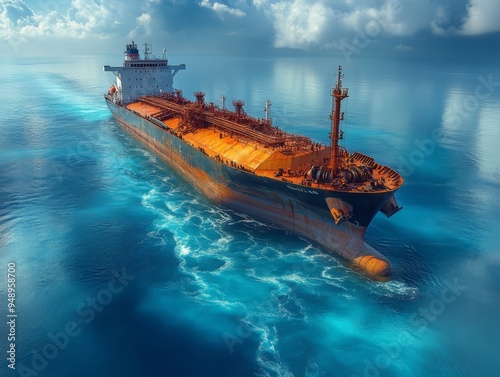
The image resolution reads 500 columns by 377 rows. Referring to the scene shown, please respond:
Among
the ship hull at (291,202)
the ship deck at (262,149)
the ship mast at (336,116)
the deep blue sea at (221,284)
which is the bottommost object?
the deep blue sea at (221,284)

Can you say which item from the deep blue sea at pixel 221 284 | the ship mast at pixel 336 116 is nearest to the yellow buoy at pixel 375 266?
the deep blue sea at pixel 221 284

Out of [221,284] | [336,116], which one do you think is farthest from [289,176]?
[221,284]

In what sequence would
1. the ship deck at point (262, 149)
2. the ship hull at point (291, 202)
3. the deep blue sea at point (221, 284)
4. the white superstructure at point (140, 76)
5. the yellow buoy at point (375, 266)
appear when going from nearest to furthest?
the deep blue sea at point (221, 284), the yellow buoy at point (375, 266), the ship hull at point (291, 202), the ship deck at point (262, 149), the white superstructure at point (140, 76)

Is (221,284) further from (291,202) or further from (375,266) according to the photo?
(375,266)

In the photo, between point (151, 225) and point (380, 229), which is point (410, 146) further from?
point (151, 225)

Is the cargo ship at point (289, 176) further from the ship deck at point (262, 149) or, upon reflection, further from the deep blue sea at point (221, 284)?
the deep blue sea at point (221, 284)
